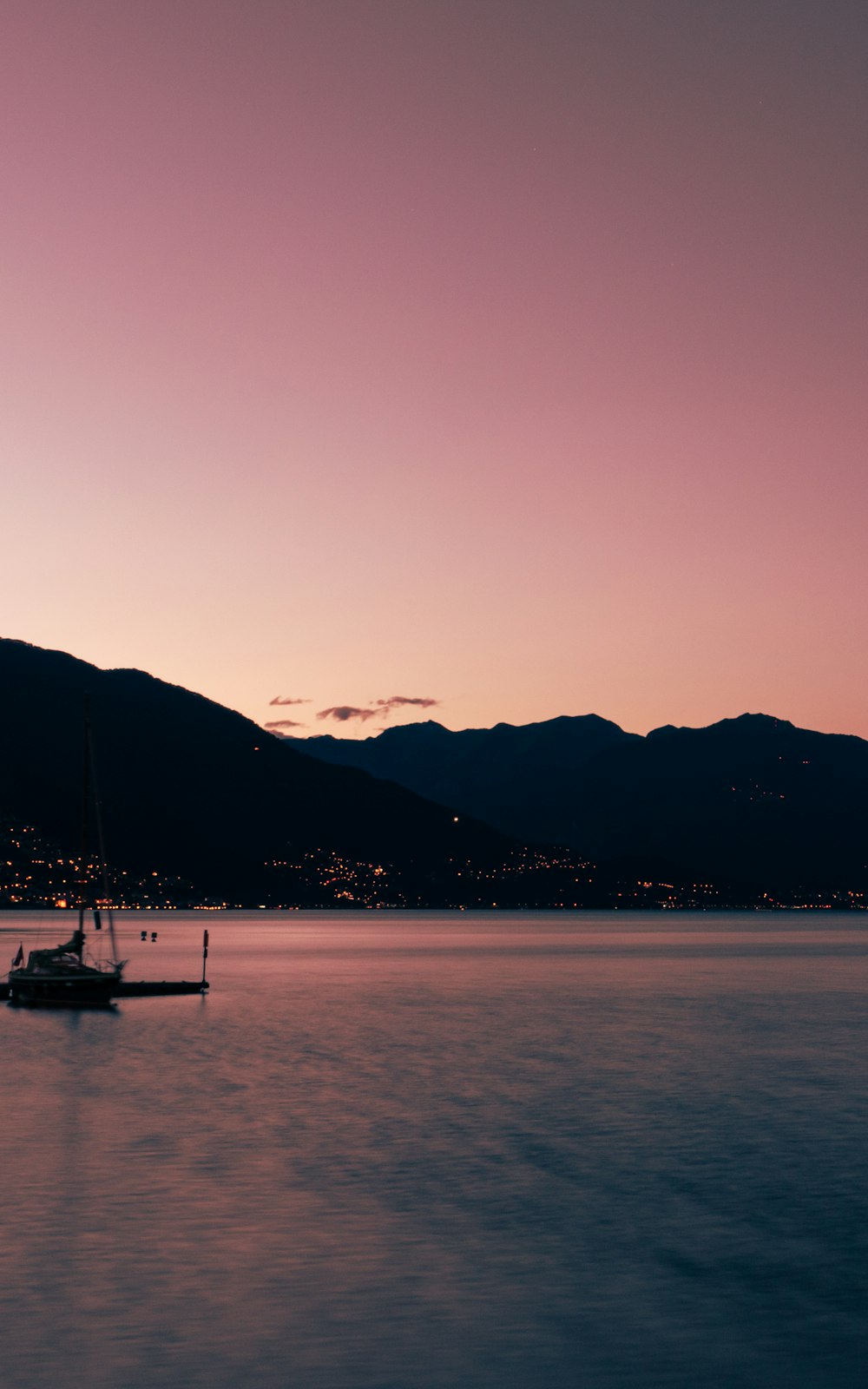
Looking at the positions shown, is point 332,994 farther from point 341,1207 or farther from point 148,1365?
point 148,1365

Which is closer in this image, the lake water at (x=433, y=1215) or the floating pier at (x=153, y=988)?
the lake water at (x=433, y=1215)

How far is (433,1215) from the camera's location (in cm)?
3641

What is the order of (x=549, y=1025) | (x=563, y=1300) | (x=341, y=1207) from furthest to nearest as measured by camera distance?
(x=549, y=1025)
(x=341, y=1207)
(x=563, y=1300)

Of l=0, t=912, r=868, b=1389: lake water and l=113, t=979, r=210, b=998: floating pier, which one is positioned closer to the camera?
l=0, t=912, r=868, b=1389: lake water

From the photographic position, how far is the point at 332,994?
13000 centimetres

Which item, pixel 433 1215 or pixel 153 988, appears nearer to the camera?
pixel 433 1215

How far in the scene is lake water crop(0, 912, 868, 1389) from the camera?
969 inches

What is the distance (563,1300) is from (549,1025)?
Result: 6804 centimetres

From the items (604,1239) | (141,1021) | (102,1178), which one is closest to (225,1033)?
(141,1021)

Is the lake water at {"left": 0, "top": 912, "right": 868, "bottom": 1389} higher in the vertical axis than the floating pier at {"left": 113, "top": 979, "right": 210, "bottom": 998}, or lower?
lower

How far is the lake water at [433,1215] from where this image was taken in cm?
2462

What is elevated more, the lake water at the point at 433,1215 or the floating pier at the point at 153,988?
the floating pier at the point at 153,988

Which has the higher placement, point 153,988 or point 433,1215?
point 153,988

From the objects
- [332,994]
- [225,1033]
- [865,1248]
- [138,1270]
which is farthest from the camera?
[332,994]
